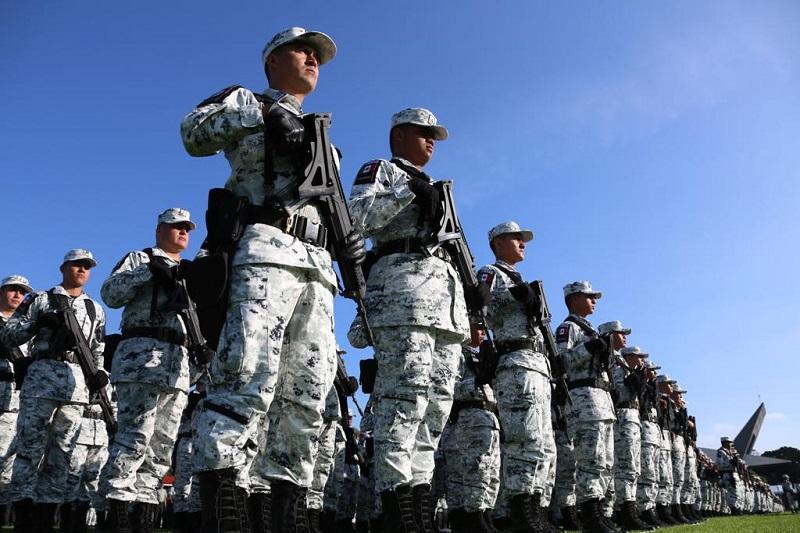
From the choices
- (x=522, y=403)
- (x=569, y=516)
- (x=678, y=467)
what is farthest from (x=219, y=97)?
(x=678, y=467)

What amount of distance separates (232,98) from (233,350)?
4.33 ft

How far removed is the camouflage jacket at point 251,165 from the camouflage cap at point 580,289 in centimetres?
608

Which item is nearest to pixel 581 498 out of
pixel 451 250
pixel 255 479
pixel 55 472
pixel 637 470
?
pixel 637 470

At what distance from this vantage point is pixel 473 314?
5352 mm

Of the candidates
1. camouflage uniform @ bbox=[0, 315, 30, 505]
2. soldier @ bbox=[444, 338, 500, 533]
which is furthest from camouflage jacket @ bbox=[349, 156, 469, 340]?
camouflage uniform @ bbox=[0, 315, 30, 505]

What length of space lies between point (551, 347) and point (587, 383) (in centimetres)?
139

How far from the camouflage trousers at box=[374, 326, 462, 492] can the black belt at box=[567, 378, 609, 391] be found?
4.08 meters

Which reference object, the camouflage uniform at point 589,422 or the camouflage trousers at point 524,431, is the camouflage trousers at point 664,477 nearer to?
the camouflage uniform at point 589,422

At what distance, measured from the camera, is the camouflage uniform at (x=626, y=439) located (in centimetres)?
893

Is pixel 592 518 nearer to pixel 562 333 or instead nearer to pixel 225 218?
pixel 562 333

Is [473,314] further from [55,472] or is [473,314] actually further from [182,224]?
[55,472]

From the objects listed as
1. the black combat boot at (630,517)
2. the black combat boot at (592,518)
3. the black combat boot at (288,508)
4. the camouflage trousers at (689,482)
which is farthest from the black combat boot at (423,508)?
the camouflage trousers at (689,482)

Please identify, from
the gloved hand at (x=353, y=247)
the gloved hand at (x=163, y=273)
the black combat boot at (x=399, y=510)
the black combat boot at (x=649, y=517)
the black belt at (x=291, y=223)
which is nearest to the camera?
the black belt at (x=291, y=223)

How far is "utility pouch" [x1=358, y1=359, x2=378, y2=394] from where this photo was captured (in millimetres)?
5113
